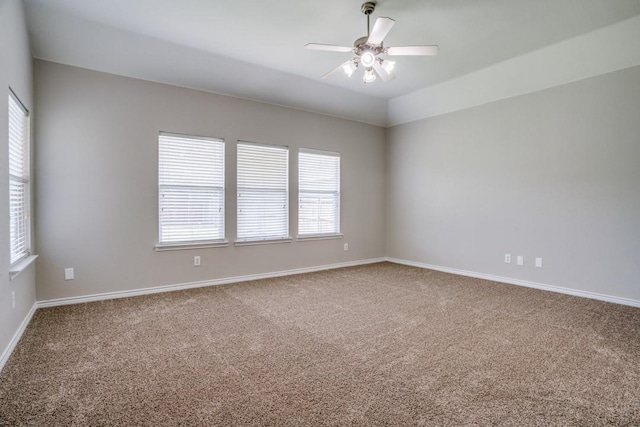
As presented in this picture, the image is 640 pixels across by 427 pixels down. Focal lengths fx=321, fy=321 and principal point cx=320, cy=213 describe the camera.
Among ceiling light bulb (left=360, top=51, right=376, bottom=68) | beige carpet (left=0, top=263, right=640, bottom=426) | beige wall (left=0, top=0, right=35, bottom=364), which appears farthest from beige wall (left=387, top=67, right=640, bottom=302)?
beige wall (left=0, top=0, right=35, bottom=364)

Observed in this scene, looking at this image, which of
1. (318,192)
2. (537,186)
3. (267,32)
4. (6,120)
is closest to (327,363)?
(6,120)

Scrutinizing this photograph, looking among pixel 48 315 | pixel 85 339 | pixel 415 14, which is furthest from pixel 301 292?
pixel 415 14

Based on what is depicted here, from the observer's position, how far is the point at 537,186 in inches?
171

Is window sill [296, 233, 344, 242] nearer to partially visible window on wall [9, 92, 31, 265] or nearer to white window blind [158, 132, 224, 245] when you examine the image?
white window blind [158, 132, 224, 245]

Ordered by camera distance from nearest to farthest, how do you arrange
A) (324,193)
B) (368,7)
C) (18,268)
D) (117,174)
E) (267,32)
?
(18,268), (368,7), (267,32), (117,174), (324,193)

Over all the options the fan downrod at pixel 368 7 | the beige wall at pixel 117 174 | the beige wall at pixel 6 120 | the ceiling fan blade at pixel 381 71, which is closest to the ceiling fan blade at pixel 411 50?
the ceiling fan blade at pixel 381 71

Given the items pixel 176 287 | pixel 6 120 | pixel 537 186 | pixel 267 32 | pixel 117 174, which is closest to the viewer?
pixel 6 120

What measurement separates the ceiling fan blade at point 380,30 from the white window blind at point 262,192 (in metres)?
2.54

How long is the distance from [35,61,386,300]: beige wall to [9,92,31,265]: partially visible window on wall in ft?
0.81

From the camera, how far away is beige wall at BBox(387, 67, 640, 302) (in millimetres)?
3678

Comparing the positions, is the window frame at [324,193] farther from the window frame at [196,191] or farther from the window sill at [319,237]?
the window frame at [196,191]

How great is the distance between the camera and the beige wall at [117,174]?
137 inches

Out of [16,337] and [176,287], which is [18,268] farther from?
[176,287]

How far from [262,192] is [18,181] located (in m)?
2.74
